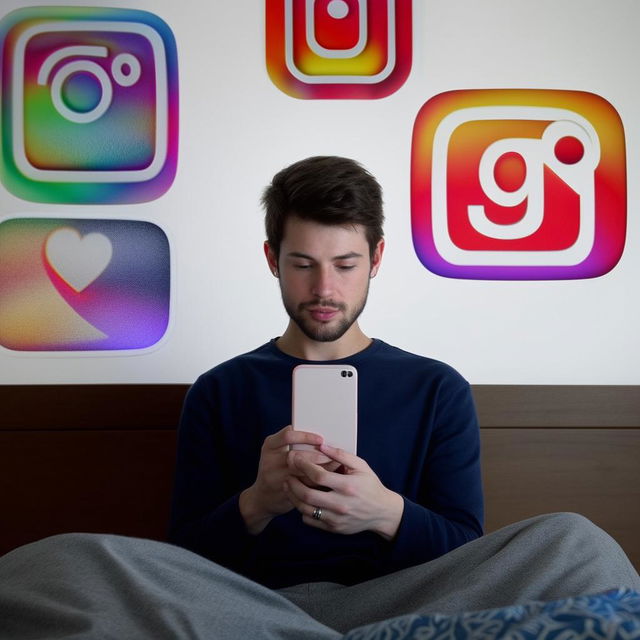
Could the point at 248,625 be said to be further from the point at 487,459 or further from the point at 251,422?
the point at 487,459

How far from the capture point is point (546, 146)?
67.1 inches

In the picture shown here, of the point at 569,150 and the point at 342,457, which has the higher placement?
the point at 569,150

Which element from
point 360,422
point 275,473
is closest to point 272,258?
point 360,422

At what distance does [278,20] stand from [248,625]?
4.08ft

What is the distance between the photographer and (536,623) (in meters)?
0.76

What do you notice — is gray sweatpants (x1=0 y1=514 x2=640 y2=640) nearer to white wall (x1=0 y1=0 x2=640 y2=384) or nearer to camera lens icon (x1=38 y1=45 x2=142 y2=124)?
white wall (x1=0 y1=0 x2=640 y2=384)

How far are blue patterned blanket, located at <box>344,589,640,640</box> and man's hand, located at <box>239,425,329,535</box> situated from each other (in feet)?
1.02

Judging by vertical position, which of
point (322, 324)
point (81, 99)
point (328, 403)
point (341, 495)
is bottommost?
point (341, 495)

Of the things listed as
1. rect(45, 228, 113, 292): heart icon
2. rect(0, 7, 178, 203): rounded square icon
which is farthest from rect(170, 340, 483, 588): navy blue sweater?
rect(0, 7, 178, 203): rounded square icon

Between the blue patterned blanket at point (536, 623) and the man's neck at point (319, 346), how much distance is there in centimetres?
60

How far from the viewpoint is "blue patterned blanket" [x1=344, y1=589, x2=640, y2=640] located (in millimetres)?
726

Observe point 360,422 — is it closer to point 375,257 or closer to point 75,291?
point 375,257

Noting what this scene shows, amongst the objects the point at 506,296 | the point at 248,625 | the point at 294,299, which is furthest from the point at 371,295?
the point at 248,625

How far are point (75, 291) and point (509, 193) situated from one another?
0.94 meters
